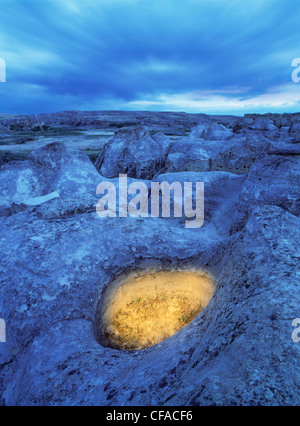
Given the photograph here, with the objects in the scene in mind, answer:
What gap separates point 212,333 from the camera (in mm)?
3064

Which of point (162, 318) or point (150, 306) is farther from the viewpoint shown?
point (150, 306)

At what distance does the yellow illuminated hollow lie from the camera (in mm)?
5148

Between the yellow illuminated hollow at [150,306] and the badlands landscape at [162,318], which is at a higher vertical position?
the badlands landscape at [162,318]

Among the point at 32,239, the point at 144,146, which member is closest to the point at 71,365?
the point at 32,239

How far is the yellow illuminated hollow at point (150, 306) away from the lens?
5.15 metres

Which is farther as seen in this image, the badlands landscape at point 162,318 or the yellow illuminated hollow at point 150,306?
the yellow illuminated hollow at point 150,306

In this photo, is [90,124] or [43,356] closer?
[43,356]

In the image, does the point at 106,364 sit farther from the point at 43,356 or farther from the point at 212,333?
the point at 212,333

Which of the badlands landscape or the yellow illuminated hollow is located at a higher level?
the badlands landscape

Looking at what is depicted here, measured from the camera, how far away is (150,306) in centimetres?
583

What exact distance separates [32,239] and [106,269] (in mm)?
1810

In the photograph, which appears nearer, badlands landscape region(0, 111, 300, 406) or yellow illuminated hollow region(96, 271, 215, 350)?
badlands landscape region(0, 111, 300, 406)

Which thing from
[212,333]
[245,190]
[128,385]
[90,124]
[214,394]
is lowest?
[128,385]
